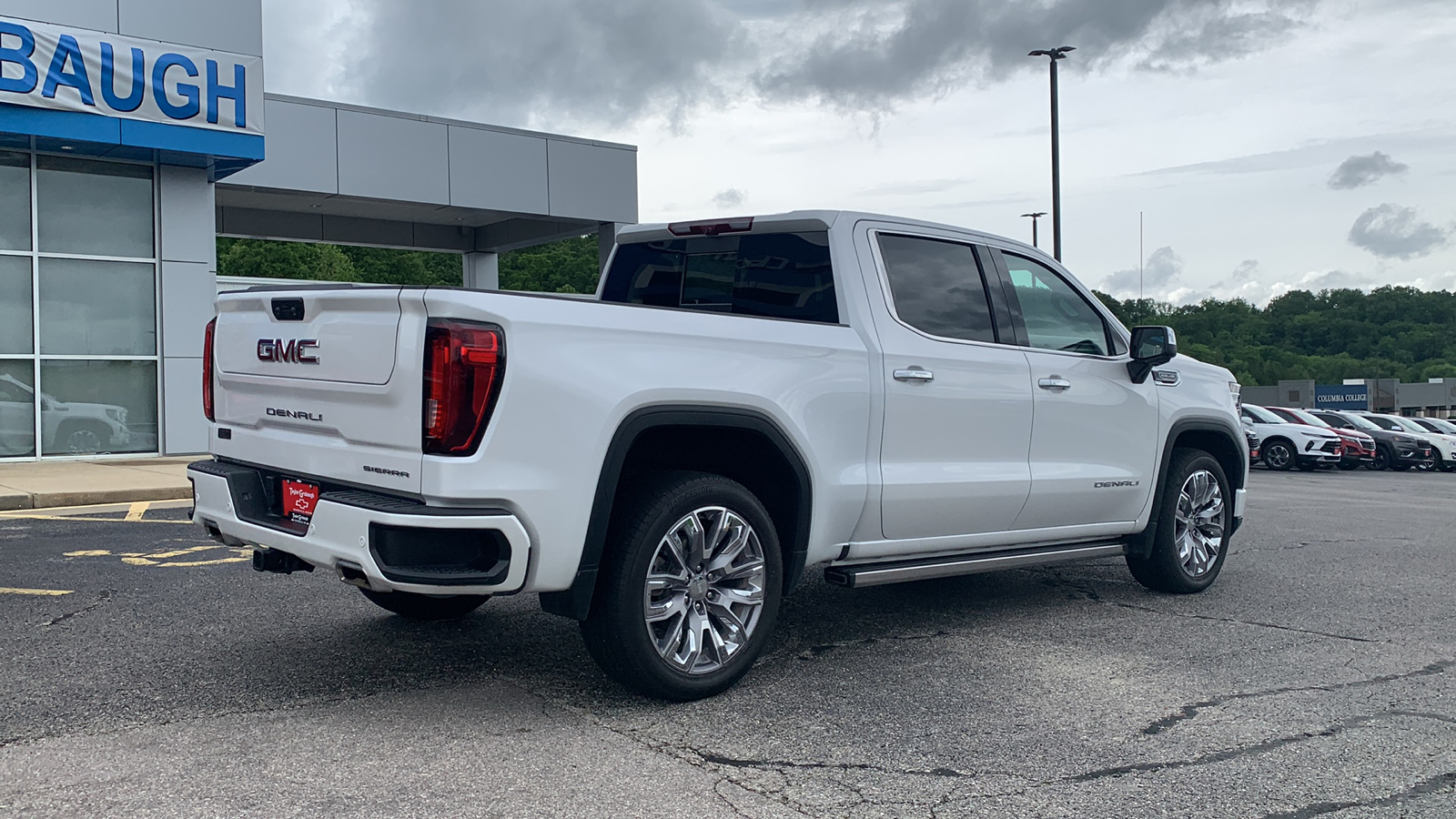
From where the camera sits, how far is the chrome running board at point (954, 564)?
539 centimetres

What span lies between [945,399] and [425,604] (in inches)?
104

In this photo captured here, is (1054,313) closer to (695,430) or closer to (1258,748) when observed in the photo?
(695,430)

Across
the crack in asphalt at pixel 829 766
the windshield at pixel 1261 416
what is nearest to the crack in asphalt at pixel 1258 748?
the crack in asphalt at pixel 829 766

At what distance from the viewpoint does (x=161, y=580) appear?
7410mm

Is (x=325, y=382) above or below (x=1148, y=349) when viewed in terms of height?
below

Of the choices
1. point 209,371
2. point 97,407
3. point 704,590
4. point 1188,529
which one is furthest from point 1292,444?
point 209,371

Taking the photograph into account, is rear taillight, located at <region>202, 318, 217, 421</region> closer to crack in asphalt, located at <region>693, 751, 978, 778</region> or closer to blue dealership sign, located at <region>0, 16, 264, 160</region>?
crack in asphalt, located at <region>693, 751, 978, 778</region>

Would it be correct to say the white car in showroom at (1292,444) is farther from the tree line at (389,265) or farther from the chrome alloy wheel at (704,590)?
the tree line at (389,265)

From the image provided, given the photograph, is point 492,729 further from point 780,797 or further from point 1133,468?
point 1133,468

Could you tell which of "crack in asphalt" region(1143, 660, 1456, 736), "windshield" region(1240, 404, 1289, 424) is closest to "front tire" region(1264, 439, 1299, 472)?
"windshield" region(1240, 404, 1289, 424)

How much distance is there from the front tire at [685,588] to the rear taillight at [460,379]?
74 cm

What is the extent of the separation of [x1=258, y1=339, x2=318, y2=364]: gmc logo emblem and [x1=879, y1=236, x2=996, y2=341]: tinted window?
2.53 metres

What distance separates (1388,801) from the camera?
3.87 metres

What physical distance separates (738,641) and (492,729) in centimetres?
103
